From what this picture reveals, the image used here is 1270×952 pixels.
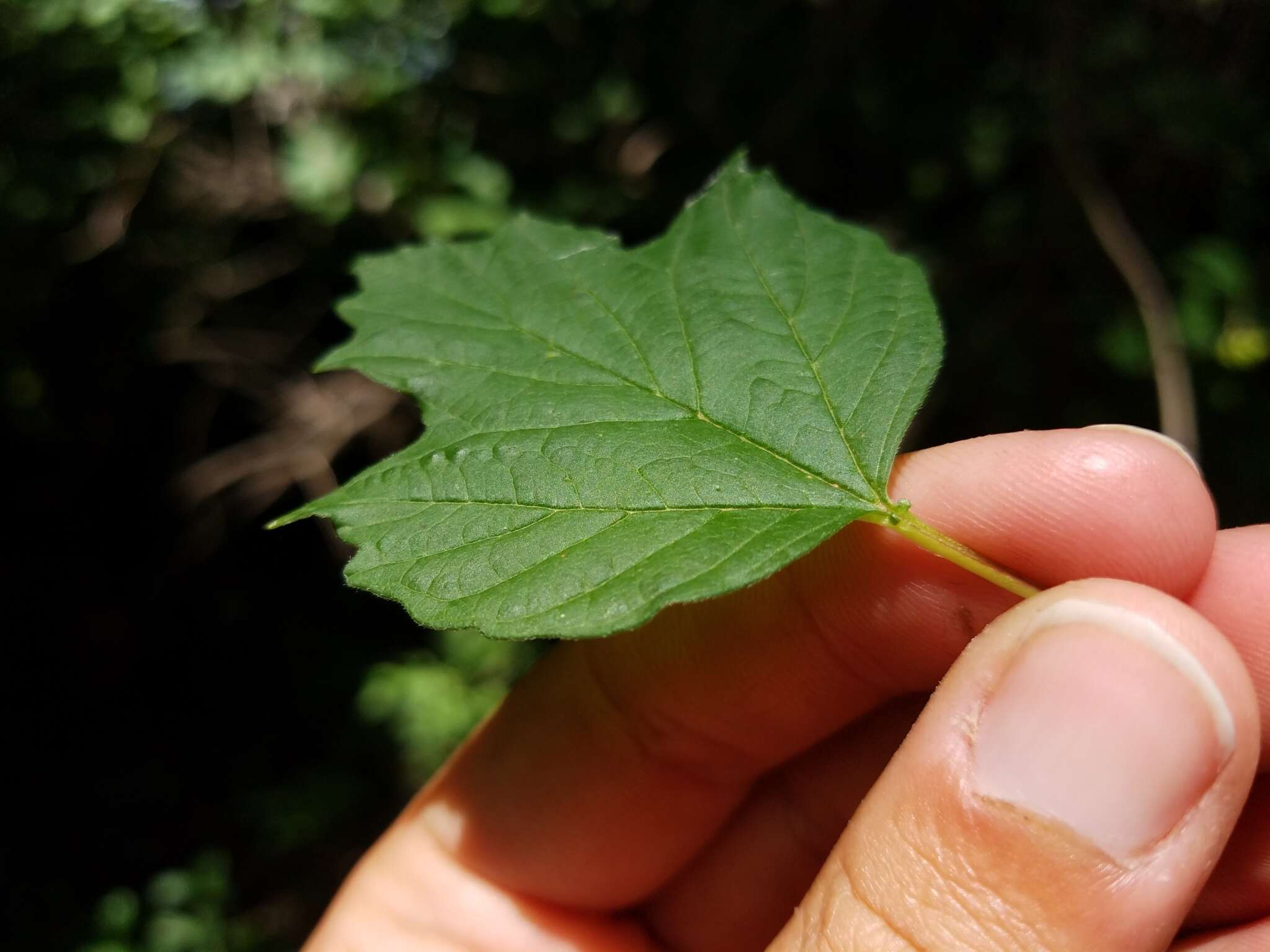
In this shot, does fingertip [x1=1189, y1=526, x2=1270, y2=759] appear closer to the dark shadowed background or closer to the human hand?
the human hand

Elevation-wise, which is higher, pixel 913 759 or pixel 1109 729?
pixel 1109 729

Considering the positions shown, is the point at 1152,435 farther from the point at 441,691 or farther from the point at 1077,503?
the point at 441,691

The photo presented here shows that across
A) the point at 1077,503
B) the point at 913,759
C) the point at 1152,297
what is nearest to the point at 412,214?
the point at 1152,297

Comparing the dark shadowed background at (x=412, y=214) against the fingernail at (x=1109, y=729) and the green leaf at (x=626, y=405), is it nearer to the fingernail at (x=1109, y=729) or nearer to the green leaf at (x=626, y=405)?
the green leaf at (x=626, y=405)

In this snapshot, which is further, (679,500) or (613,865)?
(613,865)

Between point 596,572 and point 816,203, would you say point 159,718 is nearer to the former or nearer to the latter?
point 816,203

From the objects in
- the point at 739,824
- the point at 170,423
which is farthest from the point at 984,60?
the point at 170,423
